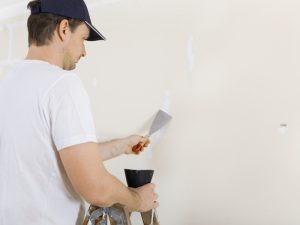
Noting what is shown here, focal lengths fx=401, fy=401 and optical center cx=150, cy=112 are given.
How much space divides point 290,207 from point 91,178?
2.61 ft

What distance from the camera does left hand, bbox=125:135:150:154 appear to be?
1.69 meters

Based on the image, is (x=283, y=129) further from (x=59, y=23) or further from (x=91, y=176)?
(x=59, y=23)

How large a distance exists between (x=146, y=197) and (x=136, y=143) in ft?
1.12

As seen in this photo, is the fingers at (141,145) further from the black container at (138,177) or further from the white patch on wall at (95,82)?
the white patch on wall at (95,82)

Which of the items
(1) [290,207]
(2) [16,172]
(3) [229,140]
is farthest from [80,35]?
(1) [290,207]

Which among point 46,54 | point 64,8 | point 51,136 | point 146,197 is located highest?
point 64,8

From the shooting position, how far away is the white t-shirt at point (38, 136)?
115cm

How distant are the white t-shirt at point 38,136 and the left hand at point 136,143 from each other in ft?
1.48

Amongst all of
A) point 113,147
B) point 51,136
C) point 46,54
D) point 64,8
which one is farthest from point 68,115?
point 113,147

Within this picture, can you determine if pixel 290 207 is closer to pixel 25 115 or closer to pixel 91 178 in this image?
pixel 91 178

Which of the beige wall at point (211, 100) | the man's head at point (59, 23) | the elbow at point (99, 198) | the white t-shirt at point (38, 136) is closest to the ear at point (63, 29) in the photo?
the man's head at point (59, 23)

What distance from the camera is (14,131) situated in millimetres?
1217

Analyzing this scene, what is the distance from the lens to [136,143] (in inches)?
67.0

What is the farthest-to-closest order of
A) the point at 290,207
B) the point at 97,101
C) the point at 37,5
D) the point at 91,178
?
1. the point at 97,101
2. the point at 290,207
3. the point at 37,5
4. the point at 91,178
